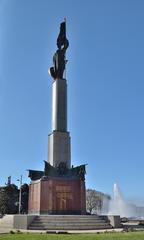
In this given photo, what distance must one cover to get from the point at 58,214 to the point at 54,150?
6668mm

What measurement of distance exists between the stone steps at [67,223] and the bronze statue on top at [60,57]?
54.7ft

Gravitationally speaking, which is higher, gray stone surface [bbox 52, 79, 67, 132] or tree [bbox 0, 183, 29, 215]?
gray stone surface [bbox 52, 79, 67, 132]

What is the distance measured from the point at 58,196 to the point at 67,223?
5.19 metres

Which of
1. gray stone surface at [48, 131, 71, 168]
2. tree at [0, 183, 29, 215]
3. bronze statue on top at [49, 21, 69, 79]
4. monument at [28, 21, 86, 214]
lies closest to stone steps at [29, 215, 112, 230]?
monument at [28, 21, 86, 214]

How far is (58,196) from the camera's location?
3419 centimetres

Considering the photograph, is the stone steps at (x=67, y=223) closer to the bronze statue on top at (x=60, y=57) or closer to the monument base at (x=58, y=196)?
the monument base at (x=58, y=196)

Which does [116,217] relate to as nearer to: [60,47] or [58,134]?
[58,134]

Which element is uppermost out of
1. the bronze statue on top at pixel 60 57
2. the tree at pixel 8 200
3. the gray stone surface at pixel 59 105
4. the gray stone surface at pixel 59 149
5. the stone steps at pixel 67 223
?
the bronze statue on top at pixel 60 57

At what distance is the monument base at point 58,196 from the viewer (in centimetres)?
3372

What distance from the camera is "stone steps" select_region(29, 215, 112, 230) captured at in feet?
93.7

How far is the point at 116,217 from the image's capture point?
103 feet

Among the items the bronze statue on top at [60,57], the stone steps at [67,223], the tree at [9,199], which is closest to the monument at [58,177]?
the bronze statue on top at [60,57]

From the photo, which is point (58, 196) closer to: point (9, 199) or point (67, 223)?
point (67, 223)

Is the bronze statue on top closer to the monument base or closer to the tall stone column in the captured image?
the tall stone column
